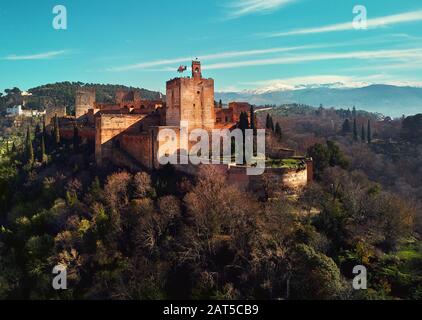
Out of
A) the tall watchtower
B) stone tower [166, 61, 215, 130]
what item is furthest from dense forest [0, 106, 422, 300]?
the tall watchtower

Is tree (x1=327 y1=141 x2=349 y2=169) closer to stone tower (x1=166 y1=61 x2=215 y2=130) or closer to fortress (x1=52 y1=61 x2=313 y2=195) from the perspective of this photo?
fortress (x1=52 y1=61 x2=313 y2=195)

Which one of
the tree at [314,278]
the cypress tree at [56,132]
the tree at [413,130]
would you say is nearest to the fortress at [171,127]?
the cypress tree at [56,132]

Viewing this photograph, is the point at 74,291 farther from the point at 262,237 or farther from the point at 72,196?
the point at 262,237

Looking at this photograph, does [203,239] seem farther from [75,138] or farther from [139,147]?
[75,138]

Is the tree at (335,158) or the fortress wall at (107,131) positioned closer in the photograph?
the fortress wall at (107,131)

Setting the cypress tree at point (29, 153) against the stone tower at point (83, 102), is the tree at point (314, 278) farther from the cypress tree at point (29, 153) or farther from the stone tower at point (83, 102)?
the stone tower at point (83, 102)

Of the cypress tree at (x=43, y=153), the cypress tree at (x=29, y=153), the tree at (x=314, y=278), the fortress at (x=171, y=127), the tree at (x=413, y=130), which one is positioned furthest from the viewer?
the tree at (x=413, y=130)
